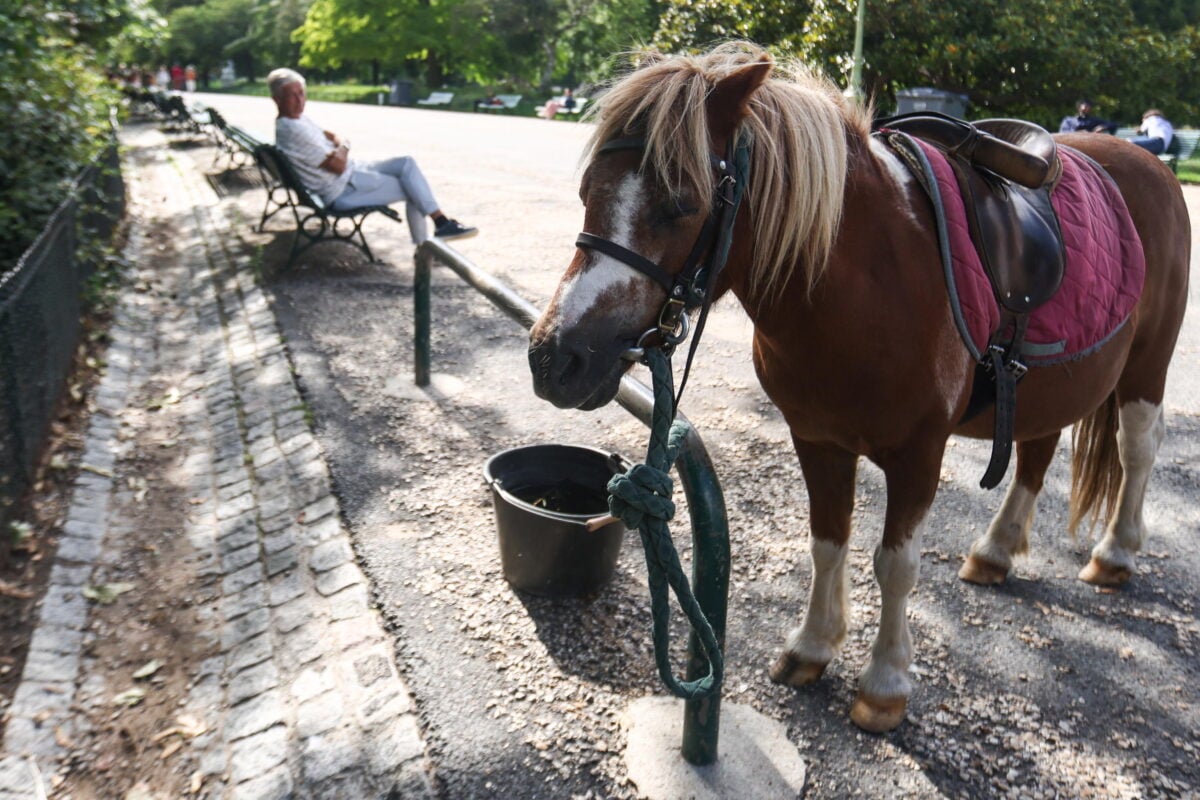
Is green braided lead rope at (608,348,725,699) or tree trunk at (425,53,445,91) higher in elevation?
tree trunk at (425,53,445,91)

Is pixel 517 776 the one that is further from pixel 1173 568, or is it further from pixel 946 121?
pixel 1173 568

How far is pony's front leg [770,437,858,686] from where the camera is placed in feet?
9.55

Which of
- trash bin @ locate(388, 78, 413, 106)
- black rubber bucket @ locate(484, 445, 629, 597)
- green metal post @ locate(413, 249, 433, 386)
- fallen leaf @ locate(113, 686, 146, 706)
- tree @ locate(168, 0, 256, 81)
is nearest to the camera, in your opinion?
fallen leaf @ locate(113, 686, 146, 706)

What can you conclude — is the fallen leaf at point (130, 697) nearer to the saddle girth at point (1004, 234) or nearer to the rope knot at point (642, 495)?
the rope knot at point (642, 495)

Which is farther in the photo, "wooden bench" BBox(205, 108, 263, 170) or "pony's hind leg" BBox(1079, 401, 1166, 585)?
"wooden bench" BBox(205, 108, 263, 170)

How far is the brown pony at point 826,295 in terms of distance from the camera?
195 cm

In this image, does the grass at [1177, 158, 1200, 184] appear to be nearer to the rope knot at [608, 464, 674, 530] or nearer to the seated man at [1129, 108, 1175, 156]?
the seated man at [1129, 108, 1175, 156]

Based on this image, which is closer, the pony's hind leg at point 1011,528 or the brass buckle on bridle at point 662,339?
the brass buckle on bridle at point 662,339

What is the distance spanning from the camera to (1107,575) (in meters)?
3.54

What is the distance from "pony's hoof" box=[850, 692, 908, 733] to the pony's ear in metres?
1.83

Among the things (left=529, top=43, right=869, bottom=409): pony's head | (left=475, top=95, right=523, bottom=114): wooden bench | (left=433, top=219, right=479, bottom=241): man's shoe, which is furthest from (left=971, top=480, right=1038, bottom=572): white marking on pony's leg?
(left=475, top=95, right=523, bottom=114): wooden bench

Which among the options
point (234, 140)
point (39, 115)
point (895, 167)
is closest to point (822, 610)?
point (895, 167)

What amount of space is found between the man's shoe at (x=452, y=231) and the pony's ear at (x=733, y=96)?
19.8 ft

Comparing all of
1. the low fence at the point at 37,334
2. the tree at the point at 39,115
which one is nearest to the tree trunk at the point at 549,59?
the tree at the point at 39,115
